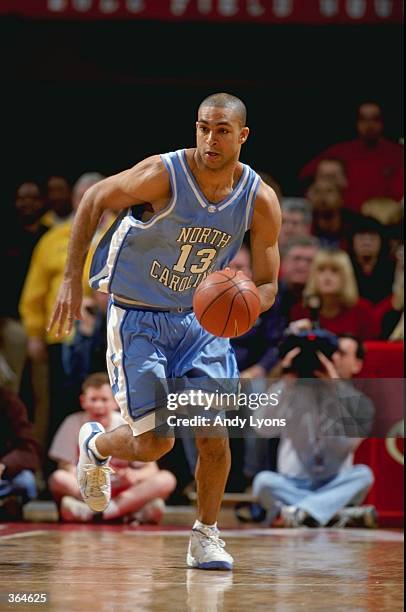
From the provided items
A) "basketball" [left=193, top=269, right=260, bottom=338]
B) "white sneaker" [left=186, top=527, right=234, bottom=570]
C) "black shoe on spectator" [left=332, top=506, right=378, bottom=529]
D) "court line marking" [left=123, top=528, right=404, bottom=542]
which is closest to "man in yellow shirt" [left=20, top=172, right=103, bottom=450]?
"court line marking" [left=123, top=528, right=404, bottom=542]

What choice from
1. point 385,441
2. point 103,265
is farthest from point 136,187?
point 385,441

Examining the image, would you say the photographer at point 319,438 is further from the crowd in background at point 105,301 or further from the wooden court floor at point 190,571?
the wooden court floor at point 190,571

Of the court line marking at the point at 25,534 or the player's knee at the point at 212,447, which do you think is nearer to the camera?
the player's knee at the point at 212,447

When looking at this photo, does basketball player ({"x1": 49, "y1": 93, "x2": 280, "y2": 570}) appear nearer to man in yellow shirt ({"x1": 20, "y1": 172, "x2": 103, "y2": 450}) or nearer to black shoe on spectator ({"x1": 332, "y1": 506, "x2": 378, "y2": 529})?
black shoe on spectator ({"x1": 332, "y1": 506, "x2": 378, "y2": 529})

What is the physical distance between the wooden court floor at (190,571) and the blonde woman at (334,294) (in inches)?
59.0

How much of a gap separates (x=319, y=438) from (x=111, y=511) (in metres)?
1.30

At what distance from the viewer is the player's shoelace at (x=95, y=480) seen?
498 centimetres

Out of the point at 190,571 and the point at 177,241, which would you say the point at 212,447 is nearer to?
the point at 190,571

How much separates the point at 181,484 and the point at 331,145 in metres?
2.76

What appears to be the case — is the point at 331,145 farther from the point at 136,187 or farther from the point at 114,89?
the point at 136,187

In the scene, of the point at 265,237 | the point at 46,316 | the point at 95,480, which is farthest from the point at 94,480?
the point at 46,316

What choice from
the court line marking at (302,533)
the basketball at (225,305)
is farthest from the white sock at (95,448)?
the court line marking at (302,533)

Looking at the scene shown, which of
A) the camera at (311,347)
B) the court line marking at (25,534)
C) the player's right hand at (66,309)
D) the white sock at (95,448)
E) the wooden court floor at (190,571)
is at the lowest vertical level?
the court line marking at (25,534)

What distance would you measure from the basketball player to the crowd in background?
81.1 inches
